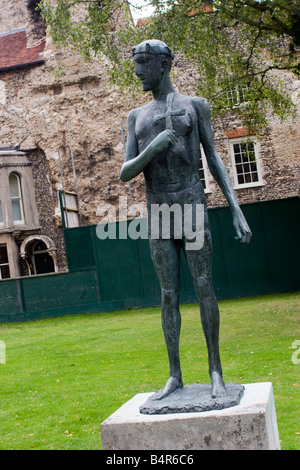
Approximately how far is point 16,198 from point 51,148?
2885 millimetres

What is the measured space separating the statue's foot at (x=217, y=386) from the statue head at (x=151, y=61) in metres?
2.25

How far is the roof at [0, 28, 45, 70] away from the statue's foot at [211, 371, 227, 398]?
26926mm

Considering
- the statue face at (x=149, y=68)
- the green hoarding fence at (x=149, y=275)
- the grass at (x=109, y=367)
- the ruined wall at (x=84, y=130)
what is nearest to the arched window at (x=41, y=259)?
the ruined wall at (x=84, y=130)

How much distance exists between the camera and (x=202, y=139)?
5180mm

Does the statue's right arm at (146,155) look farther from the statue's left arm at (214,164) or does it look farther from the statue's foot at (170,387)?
the statue's foot at (170,387)

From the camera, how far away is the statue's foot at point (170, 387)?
4.95 metres

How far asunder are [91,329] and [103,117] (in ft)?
48.5

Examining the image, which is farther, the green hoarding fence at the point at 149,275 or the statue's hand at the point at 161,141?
the green hoarding fence at the point at 149,275

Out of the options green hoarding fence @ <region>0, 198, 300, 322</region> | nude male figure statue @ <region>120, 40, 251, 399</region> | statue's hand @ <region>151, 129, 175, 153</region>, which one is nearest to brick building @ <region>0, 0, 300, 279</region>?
green hoarding fence @ <region>0, 198, 300, 322</region>

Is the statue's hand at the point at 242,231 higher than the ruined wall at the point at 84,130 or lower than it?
lower

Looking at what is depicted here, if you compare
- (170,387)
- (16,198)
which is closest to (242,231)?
(170,387)

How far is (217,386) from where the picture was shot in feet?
15.9

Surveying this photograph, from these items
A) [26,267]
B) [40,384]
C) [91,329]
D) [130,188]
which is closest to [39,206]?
[26,267]

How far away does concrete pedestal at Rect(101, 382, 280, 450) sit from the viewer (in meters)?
4.36
